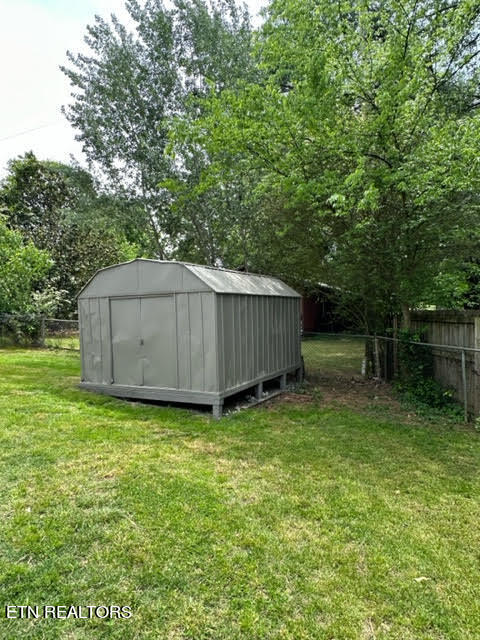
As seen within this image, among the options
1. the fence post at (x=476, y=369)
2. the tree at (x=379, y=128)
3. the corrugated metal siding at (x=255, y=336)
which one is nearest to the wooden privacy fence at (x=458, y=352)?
the fence post at (x=476, y=369)

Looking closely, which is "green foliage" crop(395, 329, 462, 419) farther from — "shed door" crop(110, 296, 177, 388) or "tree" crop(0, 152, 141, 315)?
"tree" crop(0, 152, 141, 315)

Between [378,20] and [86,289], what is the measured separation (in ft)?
19.9

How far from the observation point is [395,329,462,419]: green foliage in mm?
5621

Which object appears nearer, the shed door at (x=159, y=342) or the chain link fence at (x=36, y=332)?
the shed door at (x=159, y=342)

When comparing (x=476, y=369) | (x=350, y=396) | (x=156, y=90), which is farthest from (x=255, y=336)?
(x=156, y=90)

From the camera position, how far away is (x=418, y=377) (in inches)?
239

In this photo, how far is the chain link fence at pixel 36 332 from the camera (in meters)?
12.6

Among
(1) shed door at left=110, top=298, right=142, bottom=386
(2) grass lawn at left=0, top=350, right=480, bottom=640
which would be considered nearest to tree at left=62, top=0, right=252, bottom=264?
(1) shed door at left=110, top=298, right=142, bottom=386

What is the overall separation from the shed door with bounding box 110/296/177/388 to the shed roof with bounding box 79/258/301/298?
53cm

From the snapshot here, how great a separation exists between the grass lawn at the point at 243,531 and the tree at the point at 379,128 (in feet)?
9.52

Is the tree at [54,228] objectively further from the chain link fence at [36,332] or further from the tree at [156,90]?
the tree at [156,90]

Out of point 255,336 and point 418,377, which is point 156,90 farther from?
point 418,377

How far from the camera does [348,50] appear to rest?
5.06 m

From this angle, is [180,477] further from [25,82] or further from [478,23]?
[25,82]
